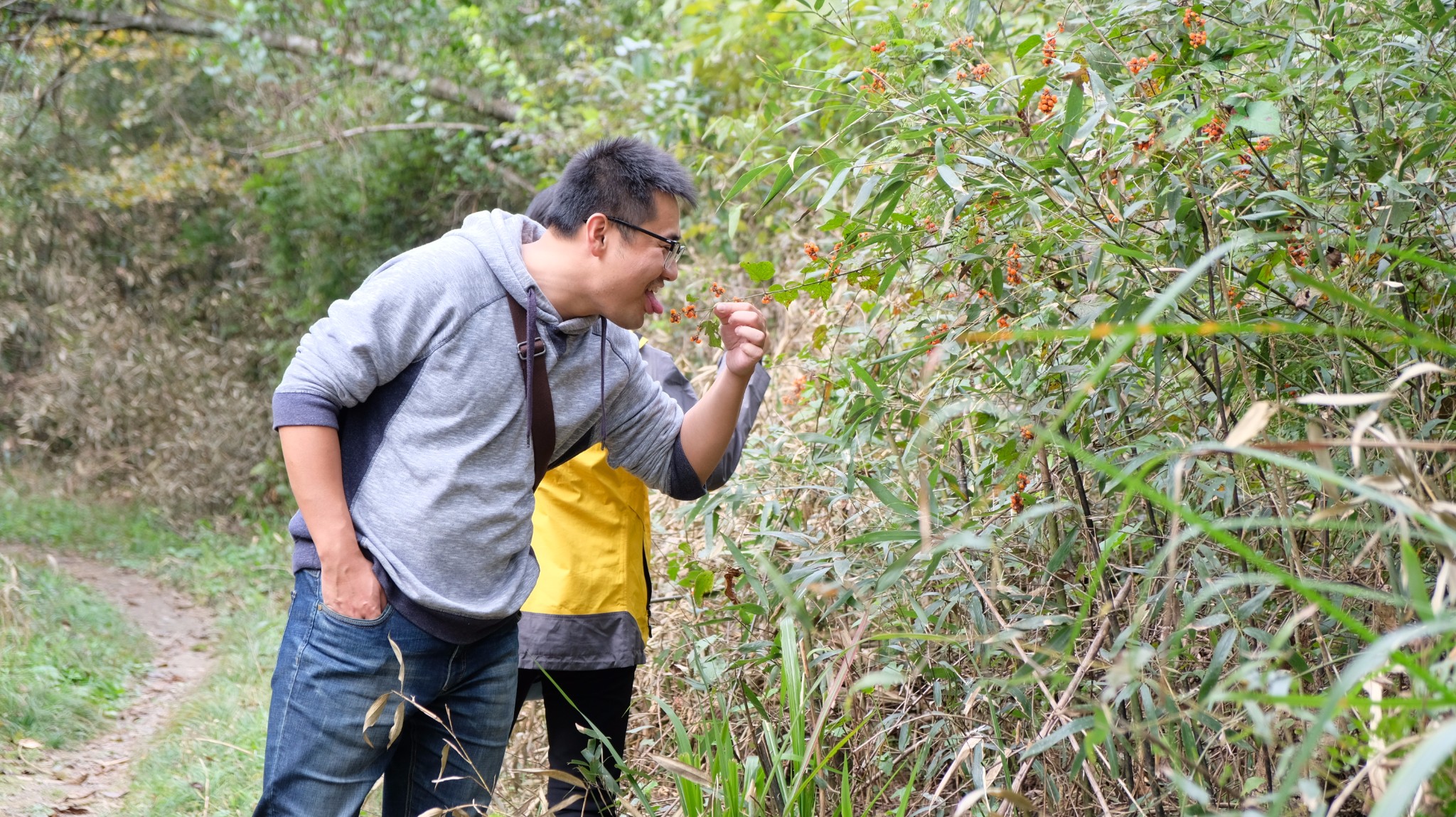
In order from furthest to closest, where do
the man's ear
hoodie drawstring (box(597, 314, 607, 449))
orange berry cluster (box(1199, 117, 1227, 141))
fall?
hoodie drawstring (box(597, 314, 607, 449))
the man's ear
orange berry cluster (box(1199, 117, 1227, 141))

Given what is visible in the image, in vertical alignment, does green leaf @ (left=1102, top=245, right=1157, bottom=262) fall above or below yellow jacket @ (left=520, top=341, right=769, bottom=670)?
above

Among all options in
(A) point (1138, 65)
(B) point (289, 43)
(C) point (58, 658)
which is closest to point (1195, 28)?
(A) point (1138, 65)

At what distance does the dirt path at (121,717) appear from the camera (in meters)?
3.94

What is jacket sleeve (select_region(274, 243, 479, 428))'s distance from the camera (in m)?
1.94

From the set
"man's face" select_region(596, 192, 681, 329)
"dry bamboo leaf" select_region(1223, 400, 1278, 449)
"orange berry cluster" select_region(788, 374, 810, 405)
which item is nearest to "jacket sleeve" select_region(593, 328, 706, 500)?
"man's face" select_region(596, 192, 681, 329)

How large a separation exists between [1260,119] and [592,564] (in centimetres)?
167

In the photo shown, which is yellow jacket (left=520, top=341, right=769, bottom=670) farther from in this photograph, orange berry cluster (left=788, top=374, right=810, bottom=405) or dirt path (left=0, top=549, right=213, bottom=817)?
dirt path (left=0, top=549, right=213, bottom=817)

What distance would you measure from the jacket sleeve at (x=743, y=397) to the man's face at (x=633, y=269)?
259 millimetres

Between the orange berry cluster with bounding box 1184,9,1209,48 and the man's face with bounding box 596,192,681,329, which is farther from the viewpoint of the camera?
the man's face with bounding box 596,192,681,329

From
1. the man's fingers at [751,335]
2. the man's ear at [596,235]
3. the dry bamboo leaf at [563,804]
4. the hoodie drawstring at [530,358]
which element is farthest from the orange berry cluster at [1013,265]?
the dry bamboo leaf at [563,804]

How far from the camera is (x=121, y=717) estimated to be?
498cm

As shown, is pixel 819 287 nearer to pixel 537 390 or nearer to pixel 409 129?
pixel 537 390

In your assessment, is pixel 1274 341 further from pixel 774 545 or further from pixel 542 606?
pixel 542 606

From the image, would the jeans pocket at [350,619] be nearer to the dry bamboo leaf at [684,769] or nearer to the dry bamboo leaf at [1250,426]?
the dry bamboo leaf at [684,769]
